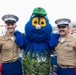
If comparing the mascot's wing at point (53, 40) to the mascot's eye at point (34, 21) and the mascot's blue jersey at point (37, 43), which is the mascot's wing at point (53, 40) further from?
the mascot's eye at point (34, 21)

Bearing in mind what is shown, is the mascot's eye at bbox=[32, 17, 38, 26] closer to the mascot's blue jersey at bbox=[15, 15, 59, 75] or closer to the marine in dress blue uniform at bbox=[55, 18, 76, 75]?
the mascot's blue jersey at bbox=[15, 15, 59, 75]

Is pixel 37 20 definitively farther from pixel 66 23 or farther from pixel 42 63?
pixel 42 63

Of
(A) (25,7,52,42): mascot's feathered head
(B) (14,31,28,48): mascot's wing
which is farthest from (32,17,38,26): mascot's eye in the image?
(B) (14,31,28,48): mascot's wing

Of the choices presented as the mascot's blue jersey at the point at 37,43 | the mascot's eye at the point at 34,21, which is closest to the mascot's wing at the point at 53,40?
the mascot's blue jersey at the point at 37,43

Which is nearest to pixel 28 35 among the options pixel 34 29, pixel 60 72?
pixel 34 29

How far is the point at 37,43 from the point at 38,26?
0.29 m

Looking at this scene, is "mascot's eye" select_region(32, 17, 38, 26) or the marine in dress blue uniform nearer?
the marine in dress blue uniform

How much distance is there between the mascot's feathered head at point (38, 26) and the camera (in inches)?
132

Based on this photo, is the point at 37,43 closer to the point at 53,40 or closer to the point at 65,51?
the point at 53,40

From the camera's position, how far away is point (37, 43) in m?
3.44

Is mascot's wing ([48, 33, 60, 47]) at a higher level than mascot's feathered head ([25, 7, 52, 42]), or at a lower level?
lower

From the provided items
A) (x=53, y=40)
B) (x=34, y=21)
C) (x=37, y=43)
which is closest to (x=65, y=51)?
(x=53, y=40)

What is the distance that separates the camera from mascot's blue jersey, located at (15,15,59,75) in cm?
337

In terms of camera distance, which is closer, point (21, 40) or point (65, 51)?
point (65, 51)
